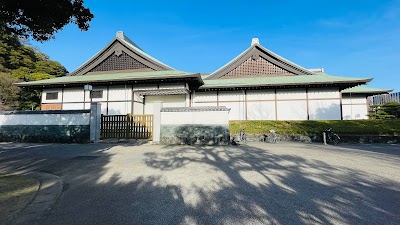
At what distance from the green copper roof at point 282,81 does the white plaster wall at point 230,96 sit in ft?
2.75

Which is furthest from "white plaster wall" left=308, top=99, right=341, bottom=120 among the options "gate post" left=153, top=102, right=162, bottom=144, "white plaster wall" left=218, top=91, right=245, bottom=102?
"gate post" left=153, top=102, right=162, bottom=144

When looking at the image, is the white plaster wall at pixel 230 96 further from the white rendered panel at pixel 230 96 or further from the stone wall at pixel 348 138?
the stone wall at pixel 348 138

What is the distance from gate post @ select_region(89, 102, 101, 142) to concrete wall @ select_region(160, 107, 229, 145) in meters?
4.02

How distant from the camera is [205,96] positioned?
17391mm

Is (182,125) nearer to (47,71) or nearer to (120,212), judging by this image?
(120,212)

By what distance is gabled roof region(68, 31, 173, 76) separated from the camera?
17.0 m

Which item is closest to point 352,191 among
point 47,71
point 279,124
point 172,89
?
point 279,124

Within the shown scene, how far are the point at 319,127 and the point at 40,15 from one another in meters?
15.1

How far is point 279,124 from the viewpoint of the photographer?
559 inches

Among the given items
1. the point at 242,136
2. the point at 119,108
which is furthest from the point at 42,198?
the point at 119,108

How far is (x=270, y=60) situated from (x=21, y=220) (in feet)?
60.7

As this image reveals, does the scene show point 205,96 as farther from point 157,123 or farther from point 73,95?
point 73,95

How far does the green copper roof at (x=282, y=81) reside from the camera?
14.5 meters

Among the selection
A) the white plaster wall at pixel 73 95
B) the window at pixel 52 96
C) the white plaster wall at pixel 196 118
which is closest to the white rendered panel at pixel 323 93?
the white plaster wall at pixel 196 118
